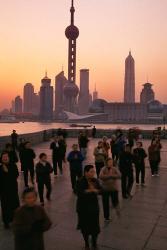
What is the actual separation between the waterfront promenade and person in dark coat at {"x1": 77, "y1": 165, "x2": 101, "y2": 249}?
0.50 meters

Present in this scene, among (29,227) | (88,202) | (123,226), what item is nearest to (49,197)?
(123,226)

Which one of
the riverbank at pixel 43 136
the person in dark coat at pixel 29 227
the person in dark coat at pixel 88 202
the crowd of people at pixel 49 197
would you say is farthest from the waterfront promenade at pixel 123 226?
the riverbank at pixel 43 136

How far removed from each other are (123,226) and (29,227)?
3.55 meters

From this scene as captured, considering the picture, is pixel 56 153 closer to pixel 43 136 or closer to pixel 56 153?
pixel 56 153

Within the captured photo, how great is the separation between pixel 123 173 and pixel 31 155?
3.01 meters

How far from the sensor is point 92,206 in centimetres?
Result: 564

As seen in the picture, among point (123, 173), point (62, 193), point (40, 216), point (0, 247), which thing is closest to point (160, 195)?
point (123, 173)

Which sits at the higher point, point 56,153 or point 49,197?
point 56,153

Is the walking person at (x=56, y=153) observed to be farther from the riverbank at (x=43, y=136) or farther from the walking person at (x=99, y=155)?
the riverbank at (x=43, y=136)

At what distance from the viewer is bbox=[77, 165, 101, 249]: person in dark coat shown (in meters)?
5.63

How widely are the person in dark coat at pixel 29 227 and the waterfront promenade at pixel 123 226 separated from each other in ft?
6.51

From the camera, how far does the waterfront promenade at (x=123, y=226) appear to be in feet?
20.1

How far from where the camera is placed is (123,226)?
7.14m

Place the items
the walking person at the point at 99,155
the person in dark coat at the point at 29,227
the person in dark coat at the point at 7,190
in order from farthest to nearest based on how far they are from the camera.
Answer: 1. the walking person at the point at 99,155
2. the person in dark coat at the point at 7,190
3. the person in dark coat at the point at 29,227
